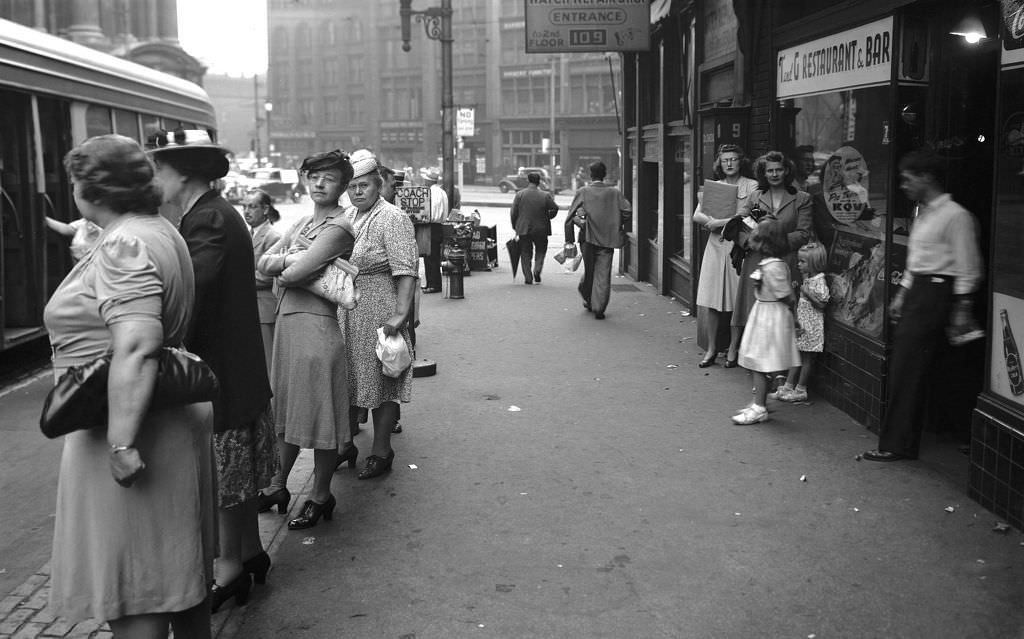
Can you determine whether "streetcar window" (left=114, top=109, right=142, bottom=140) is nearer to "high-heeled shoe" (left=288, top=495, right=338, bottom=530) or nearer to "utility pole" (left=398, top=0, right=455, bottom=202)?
"utility pole" (left=398, top=0, right=455, bottom=202)

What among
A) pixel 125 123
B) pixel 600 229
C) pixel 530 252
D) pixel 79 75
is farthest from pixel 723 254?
pixel 530 252

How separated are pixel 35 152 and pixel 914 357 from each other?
8.38 m

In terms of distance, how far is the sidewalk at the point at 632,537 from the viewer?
4.48 metres

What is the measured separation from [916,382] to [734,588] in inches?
91.4

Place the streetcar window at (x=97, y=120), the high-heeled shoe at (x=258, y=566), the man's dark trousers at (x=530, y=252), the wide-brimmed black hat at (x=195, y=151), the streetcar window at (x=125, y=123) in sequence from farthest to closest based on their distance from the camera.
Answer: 1. the man's dark trousers at (x=530, y=252)
2. the streetcar window at (x=125, y=123)
3. the streetcar window at (x=97, y=120)
4. the high-heeled shoe at (x=258, y=566)
5. the wide-brimmed black hat at (x=195, y=151)

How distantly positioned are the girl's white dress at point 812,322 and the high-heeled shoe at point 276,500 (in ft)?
14.0

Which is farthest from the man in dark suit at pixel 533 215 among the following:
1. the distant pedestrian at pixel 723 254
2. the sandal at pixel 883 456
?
the sandal at pixel 883 456

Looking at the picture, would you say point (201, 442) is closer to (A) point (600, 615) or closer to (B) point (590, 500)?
(A) point (600, 615)

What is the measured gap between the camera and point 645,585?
4832mm

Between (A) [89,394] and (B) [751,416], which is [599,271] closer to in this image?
(B) [751,416]

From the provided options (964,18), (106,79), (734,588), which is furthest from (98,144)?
(106,79)

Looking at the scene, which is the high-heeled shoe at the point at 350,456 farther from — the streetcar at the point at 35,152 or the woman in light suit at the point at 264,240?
the streetcar at the point at 35,152

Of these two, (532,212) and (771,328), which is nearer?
(771,328)

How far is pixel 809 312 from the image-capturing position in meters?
8.47
